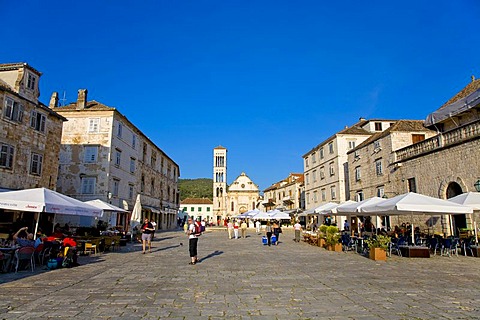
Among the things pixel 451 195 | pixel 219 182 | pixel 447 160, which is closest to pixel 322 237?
pixel 451 195

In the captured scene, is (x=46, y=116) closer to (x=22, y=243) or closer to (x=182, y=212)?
(x=22, y=243)

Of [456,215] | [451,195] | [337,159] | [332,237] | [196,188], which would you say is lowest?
[332,237]

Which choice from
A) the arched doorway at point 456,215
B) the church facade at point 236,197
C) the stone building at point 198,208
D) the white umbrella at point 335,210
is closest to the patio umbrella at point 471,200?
the arched doorway at point 456,215

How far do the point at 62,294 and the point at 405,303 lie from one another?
7051 mm

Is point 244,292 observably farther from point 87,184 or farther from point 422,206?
point 87,184

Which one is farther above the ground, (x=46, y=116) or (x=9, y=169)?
(x=46, y=116)

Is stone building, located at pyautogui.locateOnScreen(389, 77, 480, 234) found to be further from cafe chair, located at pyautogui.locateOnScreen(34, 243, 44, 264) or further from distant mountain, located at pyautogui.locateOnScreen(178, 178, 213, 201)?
distant mountain, located at pyautogui.locateOnScreen(178, 178, 213, 201)

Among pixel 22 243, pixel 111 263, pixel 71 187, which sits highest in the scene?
pixel 71 187

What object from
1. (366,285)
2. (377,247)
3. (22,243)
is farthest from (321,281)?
(22,243)

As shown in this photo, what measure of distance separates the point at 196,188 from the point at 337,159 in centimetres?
10405

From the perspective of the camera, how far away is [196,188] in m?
135

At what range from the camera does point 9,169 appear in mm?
18328

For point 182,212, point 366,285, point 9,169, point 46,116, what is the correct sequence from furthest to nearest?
1. point 182,212
2. point 46,116
3. point 9,169
4. point 366,285

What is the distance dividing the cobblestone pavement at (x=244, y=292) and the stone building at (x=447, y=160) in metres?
8.19
